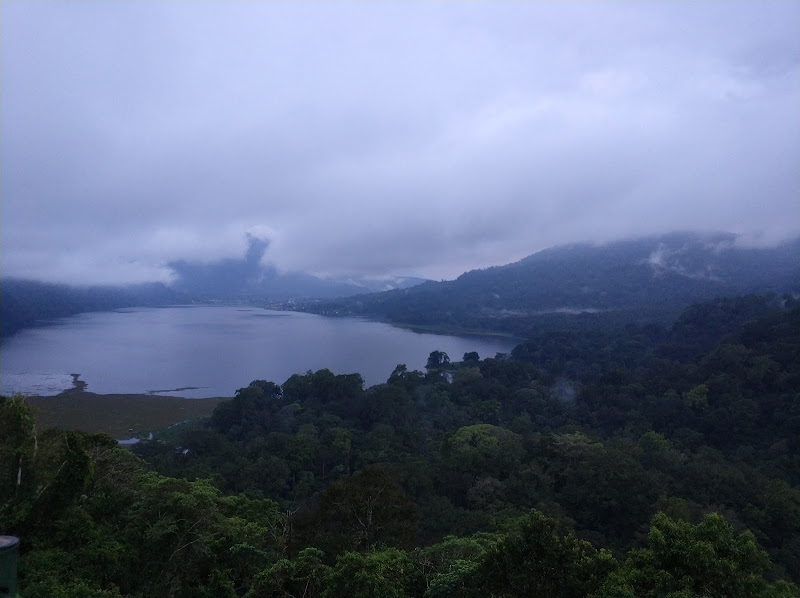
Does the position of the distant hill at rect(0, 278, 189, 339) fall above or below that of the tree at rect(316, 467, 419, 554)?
above

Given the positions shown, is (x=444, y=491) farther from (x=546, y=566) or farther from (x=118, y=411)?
(x=118, y=411)

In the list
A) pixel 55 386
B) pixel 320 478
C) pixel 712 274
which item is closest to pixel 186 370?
pixel 55 386

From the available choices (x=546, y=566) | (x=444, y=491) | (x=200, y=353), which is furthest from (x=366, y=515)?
(x=200, y=353)

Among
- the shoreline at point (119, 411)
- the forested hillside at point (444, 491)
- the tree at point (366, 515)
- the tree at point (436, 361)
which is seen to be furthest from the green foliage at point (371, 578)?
the tree at point (436, 361)

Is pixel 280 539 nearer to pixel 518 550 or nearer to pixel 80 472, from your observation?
pixel 80 472

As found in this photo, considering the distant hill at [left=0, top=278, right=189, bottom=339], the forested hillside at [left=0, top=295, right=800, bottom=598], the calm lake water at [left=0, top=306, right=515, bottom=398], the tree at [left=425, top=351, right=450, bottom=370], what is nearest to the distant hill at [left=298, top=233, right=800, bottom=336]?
the calm lake water at [left=0, top=306, right=515, bottom=398]

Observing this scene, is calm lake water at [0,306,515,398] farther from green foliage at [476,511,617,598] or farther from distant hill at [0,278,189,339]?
green foliage at [476,511,617,598]

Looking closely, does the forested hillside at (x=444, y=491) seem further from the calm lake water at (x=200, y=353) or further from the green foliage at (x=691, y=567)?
the calm lake water at (x=200, y=353)
